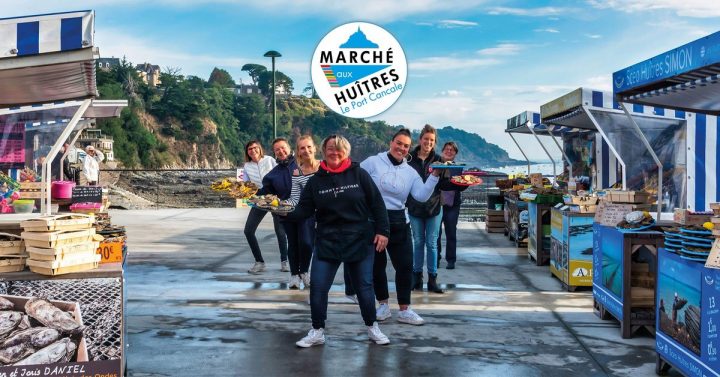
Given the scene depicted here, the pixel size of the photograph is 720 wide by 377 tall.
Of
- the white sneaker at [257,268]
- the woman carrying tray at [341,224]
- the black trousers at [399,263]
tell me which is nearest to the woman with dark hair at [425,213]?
the black trousers at [399,263]

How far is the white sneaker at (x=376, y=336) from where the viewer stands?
6137mm

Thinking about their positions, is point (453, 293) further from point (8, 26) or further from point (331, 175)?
point (8, 26)

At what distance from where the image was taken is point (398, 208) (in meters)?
6.96

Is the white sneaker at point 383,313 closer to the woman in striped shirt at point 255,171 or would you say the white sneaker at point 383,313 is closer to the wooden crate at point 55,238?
the woman in striped shirt at point 255,171

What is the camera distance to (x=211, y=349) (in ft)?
19.5

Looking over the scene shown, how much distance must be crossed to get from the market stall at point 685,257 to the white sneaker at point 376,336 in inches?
84.3

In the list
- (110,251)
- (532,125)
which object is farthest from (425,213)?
(532,125)

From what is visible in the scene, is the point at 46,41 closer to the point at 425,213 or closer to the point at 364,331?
the point at 364,331

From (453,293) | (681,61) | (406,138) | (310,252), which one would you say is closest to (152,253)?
(310,252)

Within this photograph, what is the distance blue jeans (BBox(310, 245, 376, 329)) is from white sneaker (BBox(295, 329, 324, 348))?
51 mm

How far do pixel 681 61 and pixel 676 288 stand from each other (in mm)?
1800

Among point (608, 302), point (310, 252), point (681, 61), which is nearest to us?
point (681, 61)

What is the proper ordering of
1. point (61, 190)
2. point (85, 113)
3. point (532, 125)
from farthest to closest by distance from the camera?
1. point (532, 125)
2. point (85, 113)
3. point (61, 190)

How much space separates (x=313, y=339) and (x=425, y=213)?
272 cm
